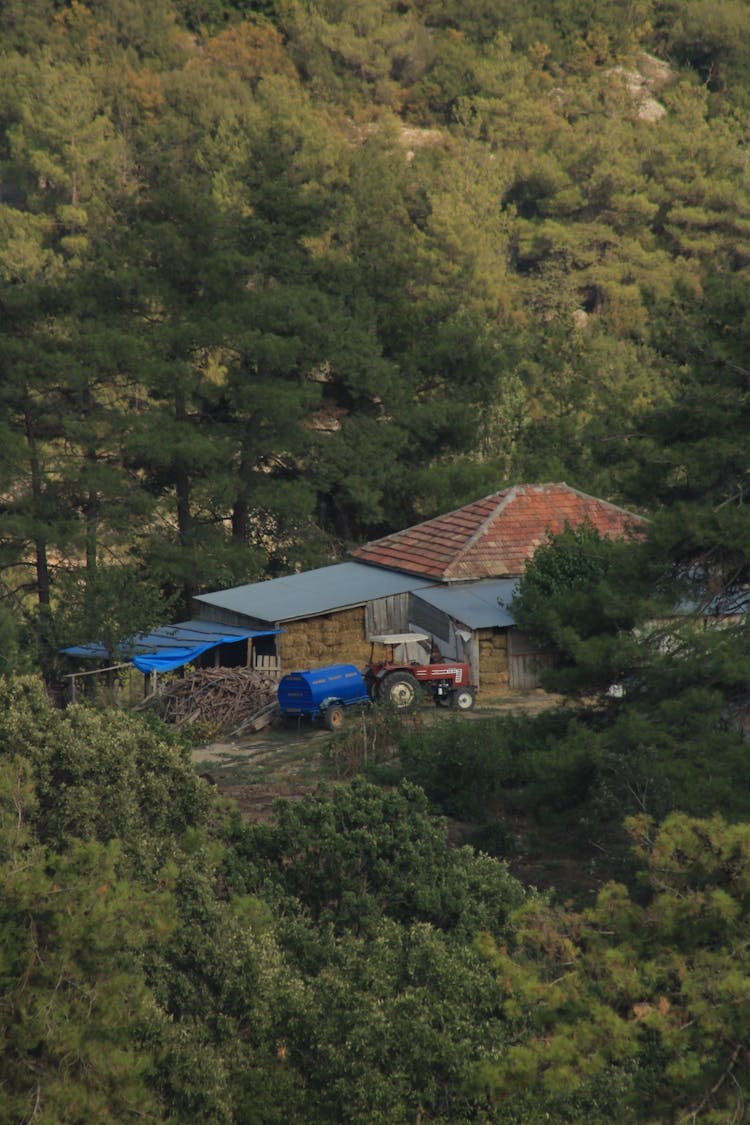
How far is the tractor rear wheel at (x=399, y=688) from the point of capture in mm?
29719

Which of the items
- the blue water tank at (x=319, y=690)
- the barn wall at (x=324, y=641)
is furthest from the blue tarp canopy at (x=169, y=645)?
the blue water tank at (x=319, y=690)

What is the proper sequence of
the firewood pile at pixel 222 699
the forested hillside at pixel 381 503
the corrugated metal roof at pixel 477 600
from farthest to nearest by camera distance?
the corrugated metal roof at pixel 477 600
the firewood pile at pixel 222 699
the forested hillside at pixel 381 503

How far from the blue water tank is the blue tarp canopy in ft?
10.1

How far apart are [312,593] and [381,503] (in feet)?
38.9

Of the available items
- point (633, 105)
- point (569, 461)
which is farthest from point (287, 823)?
point (633, 105)

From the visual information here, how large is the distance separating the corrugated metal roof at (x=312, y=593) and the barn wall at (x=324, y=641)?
1.15 feet

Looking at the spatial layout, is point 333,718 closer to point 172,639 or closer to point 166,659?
point 166,659

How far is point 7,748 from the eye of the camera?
48.3 ft

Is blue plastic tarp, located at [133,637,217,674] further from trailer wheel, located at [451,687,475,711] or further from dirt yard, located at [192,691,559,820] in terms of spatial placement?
trailer wheel, located at [451,687,475,711]

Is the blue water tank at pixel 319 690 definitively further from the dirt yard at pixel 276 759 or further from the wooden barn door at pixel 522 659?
the wooden barn door at pixel 522 659

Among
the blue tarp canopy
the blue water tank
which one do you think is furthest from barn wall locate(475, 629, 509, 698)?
the blue tarp canopy

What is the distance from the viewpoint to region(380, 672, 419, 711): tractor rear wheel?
29.7m

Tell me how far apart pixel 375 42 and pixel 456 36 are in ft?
19.0

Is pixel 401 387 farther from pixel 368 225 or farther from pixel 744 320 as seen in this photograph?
pixel 744 320
